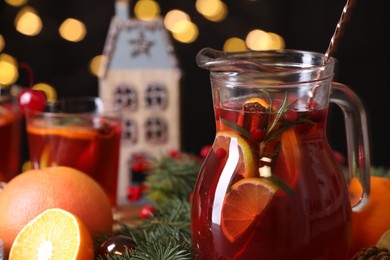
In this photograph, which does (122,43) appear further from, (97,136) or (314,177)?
(314,177)

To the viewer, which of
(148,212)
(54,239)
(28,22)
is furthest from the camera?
(28,22)

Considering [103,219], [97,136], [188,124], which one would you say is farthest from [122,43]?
[188,124]

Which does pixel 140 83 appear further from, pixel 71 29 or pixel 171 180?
pixel 71 29

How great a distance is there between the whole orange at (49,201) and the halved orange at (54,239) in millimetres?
45

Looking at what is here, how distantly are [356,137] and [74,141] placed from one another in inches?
21.6

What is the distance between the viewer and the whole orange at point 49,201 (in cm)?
89

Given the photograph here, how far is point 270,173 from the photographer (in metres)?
0.71

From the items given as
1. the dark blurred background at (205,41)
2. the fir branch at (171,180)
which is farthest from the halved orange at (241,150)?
the dark blurred background at (205,41)

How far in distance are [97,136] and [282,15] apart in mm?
1247

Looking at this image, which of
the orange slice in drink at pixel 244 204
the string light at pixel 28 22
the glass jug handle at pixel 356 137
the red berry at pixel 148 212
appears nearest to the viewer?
the orange slice in drink at pixel 244 204

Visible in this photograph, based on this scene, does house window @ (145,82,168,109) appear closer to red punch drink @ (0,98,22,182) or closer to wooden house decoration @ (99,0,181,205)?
wooden house decoration @ (99,0,181,205)

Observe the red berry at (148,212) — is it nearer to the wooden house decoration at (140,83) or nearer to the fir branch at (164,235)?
the fir branch at (164,235)

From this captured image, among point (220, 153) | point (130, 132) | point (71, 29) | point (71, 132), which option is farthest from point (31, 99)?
point (71, 29)

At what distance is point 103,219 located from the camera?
3.07 feet
